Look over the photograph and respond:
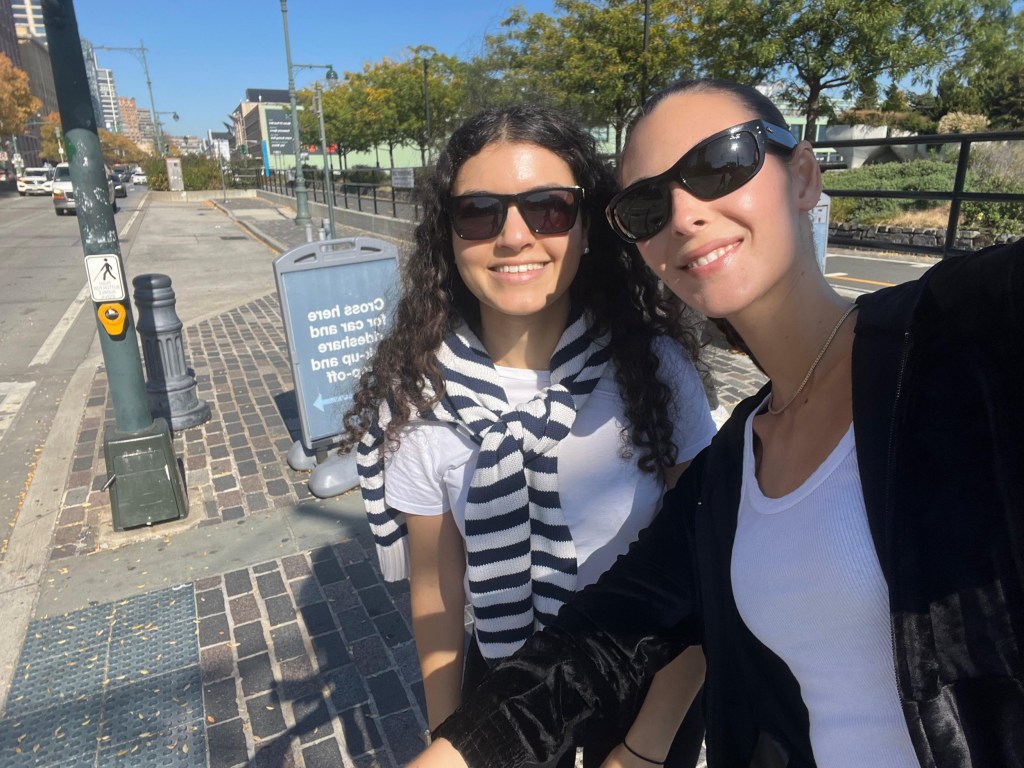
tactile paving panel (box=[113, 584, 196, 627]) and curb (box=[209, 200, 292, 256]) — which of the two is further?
curb (box=[209, 200, 292, 256])

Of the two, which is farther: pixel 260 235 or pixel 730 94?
pixel 260 235

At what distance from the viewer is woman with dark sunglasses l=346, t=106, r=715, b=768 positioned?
4.89ft

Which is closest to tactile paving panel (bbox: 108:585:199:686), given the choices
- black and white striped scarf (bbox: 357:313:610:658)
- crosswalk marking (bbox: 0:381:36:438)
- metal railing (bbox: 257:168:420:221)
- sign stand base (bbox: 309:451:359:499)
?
sign stand base (bbox: 309:451:359:499)

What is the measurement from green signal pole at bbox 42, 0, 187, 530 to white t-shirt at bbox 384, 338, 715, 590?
3.23 m

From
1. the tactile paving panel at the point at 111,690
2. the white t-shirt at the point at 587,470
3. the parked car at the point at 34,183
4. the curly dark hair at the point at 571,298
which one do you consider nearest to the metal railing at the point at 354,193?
the tactile paving panel at the point at 111,690

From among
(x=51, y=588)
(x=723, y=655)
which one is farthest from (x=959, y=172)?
(x=51, y=588)

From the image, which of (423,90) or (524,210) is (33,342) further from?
(423,90)

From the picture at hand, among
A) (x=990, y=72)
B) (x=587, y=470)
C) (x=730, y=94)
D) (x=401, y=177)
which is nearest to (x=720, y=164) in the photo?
(x=730, y=94)

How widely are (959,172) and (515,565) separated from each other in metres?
5.34

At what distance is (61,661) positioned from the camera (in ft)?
9.94

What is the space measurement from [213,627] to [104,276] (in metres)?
2.34

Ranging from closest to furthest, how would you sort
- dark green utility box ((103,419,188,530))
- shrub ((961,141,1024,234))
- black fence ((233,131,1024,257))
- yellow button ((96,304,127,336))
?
dark green utility box ((103,419,188,530)) < yellow button ((96,304,127,336)) < black fence ((233,131,1024,257)) < shrub ((961,141,1024,234))

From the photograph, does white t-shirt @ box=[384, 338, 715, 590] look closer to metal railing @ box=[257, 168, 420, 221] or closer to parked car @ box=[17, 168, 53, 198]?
metal railing @ box=[257, 168, 420, 221]

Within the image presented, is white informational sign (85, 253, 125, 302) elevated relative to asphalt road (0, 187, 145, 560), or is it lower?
elevated
